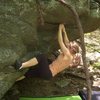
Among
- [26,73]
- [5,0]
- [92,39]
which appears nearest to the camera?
[5,0]

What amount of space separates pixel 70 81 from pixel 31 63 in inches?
97.5

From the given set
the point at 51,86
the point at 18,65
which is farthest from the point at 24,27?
the point at 51,86

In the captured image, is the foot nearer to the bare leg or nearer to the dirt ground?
the bare leg

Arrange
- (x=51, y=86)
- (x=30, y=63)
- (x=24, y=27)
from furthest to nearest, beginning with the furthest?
(x=51, y=86) < (x=30, y=63) < (x=24, y=27)

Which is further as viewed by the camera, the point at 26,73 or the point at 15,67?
the point at 26,73

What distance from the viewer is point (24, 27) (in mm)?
5766

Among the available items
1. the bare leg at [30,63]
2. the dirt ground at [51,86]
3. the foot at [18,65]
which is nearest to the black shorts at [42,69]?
the bare leg at [30,63]

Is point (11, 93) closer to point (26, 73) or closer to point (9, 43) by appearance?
point (26, 73)

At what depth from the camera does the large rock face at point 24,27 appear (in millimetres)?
5613

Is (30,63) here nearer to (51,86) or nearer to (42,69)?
(42,69)

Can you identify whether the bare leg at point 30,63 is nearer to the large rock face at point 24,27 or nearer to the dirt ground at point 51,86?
the large rock face at point 24,27

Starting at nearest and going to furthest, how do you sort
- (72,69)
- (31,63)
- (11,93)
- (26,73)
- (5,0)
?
(5,0) → (31,63) → (26,73) → (11,93) → (72,69)

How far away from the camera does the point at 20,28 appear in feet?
18.8

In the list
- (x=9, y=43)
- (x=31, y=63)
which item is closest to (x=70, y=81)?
(x=31, y=63)
